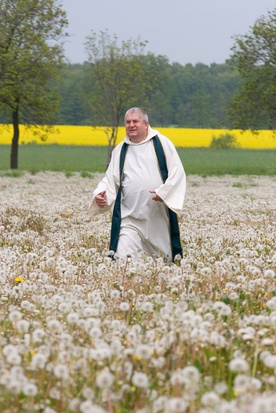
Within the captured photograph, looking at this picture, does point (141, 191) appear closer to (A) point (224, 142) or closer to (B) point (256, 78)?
(B) point (256, 78)

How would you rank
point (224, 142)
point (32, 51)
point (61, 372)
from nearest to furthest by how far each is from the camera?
point (61, 372), point (32, 51), point (224, 142)

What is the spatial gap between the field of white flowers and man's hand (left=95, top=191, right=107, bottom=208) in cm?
59

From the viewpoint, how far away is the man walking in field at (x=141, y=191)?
36.0ft

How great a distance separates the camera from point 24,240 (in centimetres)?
1292

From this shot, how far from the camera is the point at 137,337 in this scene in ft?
16.7

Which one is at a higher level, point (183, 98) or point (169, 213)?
point (169, 213)

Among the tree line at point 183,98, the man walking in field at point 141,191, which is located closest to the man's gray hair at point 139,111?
the man walking in field at point 141,191

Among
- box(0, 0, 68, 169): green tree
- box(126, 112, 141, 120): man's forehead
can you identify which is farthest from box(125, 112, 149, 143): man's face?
box(0, 0, 68, 169): green tree

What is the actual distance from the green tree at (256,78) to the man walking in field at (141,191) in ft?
123

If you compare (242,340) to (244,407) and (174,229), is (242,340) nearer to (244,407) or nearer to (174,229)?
(244,407)

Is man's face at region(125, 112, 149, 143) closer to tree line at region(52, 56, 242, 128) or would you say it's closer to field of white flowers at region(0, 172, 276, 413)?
field of white flowers at region(0, 172, 276, 413)

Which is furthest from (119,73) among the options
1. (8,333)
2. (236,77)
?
(236,77)

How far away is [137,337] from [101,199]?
5684 millimetres

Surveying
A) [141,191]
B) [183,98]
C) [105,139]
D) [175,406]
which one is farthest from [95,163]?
[183,98]
